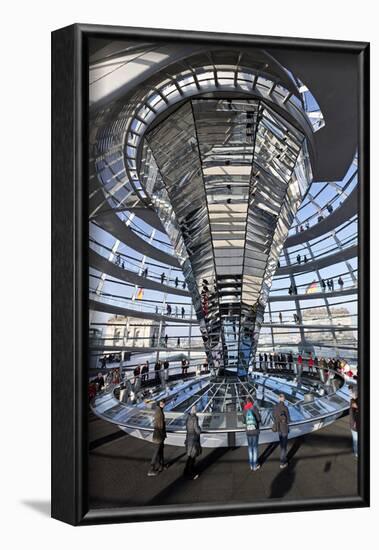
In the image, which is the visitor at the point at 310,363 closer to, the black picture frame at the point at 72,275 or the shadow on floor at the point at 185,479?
the shadow on floor at the point at 185,479

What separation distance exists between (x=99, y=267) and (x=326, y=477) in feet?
13.1

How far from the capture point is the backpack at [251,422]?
29.4 feet

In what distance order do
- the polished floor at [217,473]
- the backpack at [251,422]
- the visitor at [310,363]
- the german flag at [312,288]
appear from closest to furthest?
the polished floor at [217,473] < the backpack at [251,422] < the german flag at [312,288] < the visitor at [310,363]

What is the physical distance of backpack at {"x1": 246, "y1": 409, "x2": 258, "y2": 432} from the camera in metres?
8.96

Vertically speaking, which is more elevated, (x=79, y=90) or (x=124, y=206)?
(x=79, y=90)

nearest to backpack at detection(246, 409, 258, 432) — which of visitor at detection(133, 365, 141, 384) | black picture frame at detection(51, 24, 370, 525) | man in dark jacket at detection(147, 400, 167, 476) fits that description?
man in dark jacket at detection(147, 400, 167, 476)

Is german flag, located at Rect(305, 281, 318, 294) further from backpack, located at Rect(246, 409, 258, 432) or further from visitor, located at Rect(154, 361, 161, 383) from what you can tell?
visitor, located at Rect(154, 361, 161, 383)

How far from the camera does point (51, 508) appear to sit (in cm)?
734

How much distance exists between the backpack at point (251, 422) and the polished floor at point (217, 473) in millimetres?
298

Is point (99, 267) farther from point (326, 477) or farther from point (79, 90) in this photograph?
point (326, 477)

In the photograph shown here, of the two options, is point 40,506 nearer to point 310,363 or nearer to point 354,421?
point 354,421

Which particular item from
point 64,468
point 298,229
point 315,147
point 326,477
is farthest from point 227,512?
point 298,229

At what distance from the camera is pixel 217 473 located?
814 centimetres

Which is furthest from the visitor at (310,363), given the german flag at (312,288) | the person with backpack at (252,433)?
the person with backpack at (252,433)
